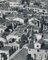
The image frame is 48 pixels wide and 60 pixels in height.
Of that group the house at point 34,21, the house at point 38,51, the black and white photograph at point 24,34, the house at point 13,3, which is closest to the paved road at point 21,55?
the black and white photograph at point 24,34

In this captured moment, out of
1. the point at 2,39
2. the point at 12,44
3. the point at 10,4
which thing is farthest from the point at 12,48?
the point at 10,4

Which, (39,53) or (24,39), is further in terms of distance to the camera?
(24,39)

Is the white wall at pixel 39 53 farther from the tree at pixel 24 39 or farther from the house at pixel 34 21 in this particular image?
the house at pixel 34 21

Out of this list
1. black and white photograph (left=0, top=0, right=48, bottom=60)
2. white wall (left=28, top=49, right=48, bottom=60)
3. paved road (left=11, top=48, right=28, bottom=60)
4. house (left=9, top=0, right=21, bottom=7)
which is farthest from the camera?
house (left=9, top=0, right=21, bottom=7)

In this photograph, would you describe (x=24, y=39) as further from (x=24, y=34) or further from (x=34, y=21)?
(x=34, y=21)

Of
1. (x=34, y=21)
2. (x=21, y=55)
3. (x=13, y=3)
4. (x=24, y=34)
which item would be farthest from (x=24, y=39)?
(x=13, y=3)

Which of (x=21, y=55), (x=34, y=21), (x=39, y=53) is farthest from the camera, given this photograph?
(x=34, y=21)

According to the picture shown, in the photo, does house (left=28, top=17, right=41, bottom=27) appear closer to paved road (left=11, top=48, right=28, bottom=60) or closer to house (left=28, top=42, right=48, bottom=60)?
house (left=28, top=42, right=48, bottom=60)

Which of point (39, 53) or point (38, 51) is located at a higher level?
point (38, 51)

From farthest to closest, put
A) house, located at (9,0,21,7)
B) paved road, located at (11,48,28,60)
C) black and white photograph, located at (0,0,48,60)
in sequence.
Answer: house, located at (9,0,21,7)
black and white photograph, located at (0,0,48,60)
paved road, located at (11,48,28,60)

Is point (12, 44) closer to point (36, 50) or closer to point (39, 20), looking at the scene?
point (36, 50)

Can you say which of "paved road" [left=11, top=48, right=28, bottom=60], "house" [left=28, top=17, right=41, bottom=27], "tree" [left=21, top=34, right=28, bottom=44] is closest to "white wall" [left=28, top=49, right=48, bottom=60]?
"paved road" [left=11, top=48, right=28, bottom=60]
